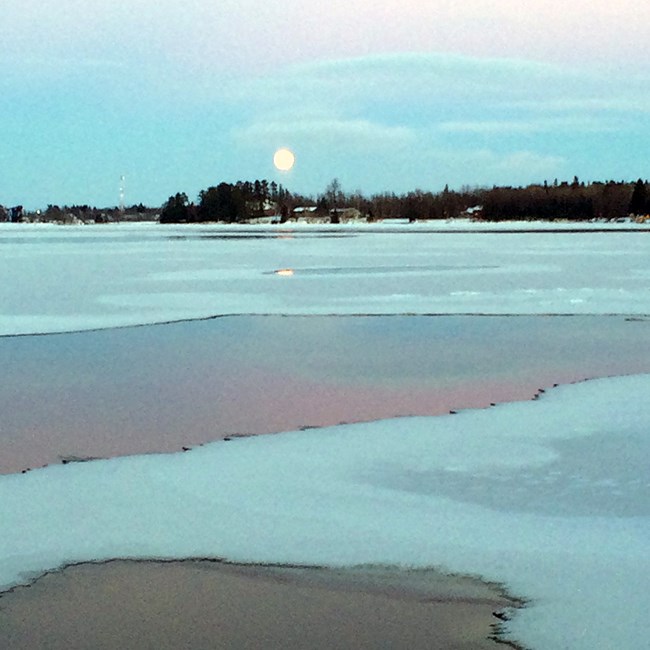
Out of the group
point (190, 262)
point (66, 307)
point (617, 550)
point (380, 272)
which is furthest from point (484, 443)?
point (190, 262)

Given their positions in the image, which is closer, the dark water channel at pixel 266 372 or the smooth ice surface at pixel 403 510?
the smooth ice surface at pixel 403 510

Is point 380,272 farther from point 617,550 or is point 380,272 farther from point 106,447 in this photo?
point 617,550

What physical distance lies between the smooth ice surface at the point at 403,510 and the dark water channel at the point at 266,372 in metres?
0.76

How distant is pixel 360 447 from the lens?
6059 mm

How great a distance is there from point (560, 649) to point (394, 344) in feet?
25.7

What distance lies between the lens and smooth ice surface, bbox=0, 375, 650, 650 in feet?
12.8

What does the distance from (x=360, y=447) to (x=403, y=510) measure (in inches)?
51.1

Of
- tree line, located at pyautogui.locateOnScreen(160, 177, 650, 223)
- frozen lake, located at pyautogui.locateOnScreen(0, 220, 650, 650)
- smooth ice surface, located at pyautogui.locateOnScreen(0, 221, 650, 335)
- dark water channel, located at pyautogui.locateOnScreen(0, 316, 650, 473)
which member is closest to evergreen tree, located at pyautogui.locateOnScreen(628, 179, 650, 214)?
tree line, located at pyautogui.locateOnScreen(160, 177, 650, 223)

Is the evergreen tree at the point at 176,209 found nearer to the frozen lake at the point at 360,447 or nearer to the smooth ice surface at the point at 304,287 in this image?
the smooth ice surface at the point at 304,287

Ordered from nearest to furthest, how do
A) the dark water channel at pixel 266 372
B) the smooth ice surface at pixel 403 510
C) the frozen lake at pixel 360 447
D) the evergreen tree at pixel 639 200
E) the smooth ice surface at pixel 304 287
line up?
the smooth ice surface at pixel 403 510, the frozen lake at pixel 360 447, the dark water channel at pixel 266 372, the smooth ice surface at pixel 304 287, the evergreen tree at pixel 639 200

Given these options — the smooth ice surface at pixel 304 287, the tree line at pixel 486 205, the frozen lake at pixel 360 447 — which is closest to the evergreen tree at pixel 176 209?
the tree line at pixel 486 205

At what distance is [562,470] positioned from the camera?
18.0ft

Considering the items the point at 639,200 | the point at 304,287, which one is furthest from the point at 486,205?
the point at 304,287

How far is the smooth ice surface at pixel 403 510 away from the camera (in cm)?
391
